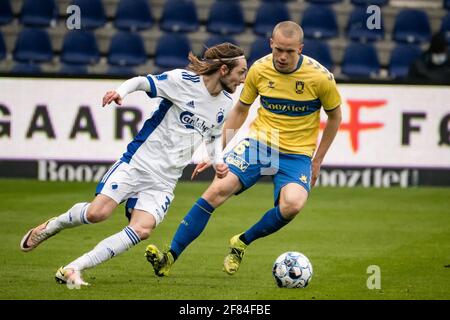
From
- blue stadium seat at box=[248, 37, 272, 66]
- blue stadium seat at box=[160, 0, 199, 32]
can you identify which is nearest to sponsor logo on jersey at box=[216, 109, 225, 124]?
blue stadium seat at box=[248, 37, 272, 66]

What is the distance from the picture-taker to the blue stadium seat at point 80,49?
715 inches

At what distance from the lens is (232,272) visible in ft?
29.4

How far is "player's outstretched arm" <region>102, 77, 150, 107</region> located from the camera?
7.82 m

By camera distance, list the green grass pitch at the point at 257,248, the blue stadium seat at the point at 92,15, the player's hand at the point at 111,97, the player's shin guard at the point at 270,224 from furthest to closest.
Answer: the blue stadium seat at the point at 92,15 < the player's shin guard at the point at 270,224 < the green grass pitch at the point at 257,248 < the player's hand at the point at 111,97

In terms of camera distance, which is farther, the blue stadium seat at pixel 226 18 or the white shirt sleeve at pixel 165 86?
the blue stadium seat at pixel 226 18

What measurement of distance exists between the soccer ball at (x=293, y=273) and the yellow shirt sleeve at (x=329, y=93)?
1.39 m

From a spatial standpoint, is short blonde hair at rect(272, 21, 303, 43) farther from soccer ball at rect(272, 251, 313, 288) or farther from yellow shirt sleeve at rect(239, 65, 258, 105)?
soccer ball at rect(272, 251, 313, 288)

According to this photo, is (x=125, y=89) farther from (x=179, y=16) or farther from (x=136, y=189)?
(x=179, y=16)

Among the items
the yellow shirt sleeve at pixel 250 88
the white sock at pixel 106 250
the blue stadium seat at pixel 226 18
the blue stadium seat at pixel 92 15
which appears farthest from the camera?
the blue stadium seat at pixel 226 18

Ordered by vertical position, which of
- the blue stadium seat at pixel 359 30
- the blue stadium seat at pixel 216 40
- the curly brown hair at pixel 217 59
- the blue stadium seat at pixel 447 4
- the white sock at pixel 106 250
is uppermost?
the blue stadium seat at pixel 447 4

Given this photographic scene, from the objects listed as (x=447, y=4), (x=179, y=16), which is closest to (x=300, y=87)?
(x=179, y=16)

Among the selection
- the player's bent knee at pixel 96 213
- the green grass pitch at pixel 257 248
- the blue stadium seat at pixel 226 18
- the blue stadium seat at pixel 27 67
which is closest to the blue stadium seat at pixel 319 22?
the blue stadium seat at pixel 226 18

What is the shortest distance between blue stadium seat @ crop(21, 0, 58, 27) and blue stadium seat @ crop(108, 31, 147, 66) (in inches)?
Answer: 48.7

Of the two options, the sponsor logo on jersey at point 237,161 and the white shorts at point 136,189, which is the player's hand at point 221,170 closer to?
the white shorts at point 136,189
